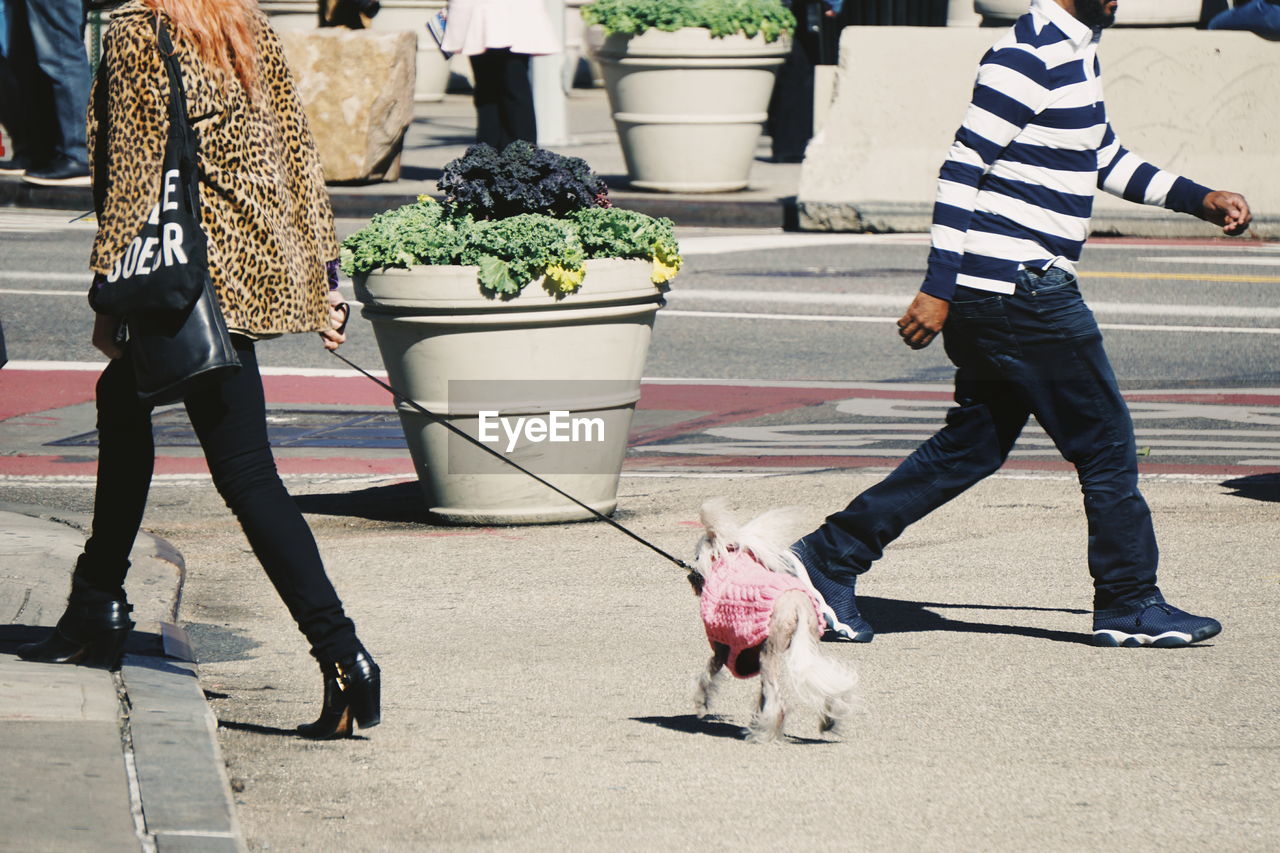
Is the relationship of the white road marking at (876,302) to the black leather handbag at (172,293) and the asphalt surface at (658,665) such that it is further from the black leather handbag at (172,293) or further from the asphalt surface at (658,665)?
the black leather handbag at (172,293)

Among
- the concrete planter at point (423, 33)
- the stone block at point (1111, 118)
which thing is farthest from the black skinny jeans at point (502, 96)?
the concrete planter at point (423, 33)

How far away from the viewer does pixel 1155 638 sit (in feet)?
18.2

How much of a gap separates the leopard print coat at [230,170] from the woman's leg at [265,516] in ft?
0.61

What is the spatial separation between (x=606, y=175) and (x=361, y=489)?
11.0 metres

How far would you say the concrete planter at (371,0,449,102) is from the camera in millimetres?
27766

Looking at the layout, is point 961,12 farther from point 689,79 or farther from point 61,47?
point 61,47

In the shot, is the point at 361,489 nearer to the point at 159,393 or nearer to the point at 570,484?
the point at 570,484

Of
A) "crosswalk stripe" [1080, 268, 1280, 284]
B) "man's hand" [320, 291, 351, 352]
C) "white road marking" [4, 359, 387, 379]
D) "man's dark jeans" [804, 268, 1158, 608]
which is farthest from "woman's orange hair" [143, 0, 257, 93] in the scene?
"crosswalk stripe" [1080, 268, 1280, 284]

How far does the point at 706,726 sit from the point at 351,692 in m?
0.84

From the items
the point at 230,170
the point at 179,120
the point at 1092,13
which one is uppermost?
the point at 1092,13

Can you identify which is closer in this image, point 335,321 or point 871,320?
point 335,321

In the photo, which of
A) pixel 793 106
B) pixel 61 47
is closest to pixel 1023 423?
pixel 61 47

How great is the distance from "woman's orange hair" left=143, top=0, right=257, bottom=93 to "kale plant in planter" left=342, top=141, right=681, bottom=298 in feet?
7.44

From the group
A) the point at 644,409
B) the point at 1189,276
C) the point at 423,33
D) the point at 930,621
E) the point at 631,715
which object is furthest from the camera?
the point at 423,33
